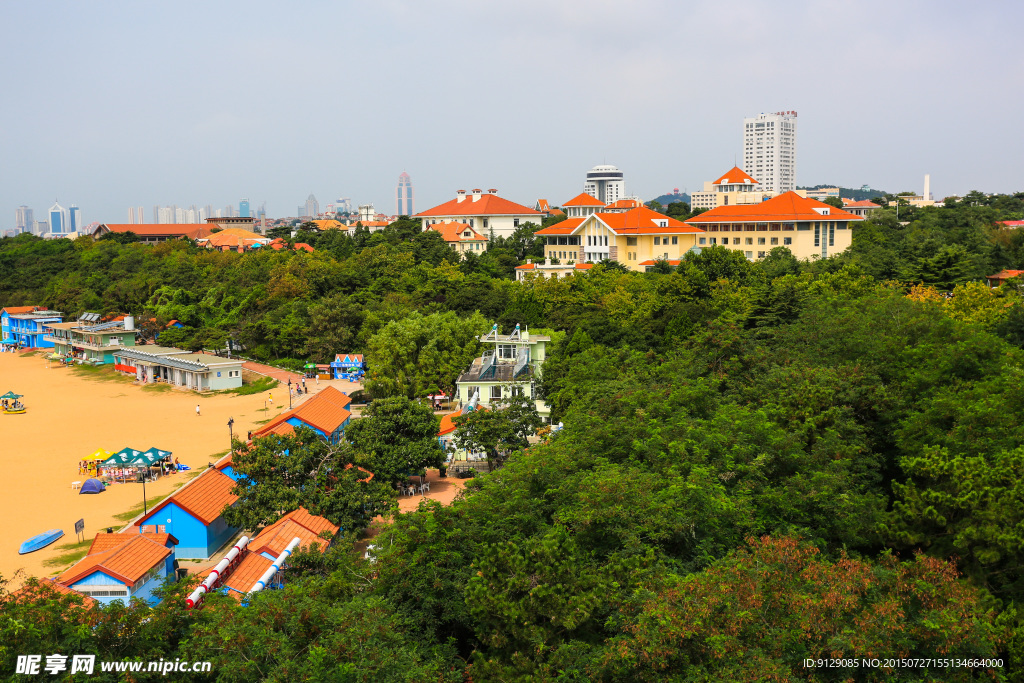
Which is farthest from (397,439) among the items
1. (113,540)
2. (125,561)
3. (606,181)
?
(606,181)

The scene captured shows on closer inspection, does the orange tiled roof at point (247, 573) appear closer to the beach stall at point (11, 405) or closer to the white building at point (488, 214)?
the beach stall at point (11, 405)

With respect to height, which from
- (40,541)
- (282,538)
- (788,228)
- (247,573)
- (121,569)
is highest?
(788,228)

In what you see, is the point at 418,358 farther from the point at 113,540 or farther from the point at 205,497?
the point at 113,540

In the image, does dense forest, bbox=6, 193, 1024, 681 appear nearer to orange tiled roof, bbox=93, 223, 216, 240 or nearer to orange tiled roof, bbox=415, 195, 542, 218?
orange tiled roof, bbox=415, 195, 542, 218

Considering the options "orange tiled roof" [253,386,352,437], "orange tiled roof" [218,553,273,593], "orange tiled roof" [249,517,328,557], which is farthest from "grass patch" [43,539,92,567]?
"orange tiled roof" [253,386,352,437]

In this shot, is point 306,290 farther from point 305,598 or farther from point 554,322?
point 305,598

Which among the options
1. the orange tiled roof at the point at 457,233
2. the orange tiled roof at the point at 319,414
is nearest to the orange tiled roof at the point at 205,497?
the orange tiled roof at the point at 319,414
